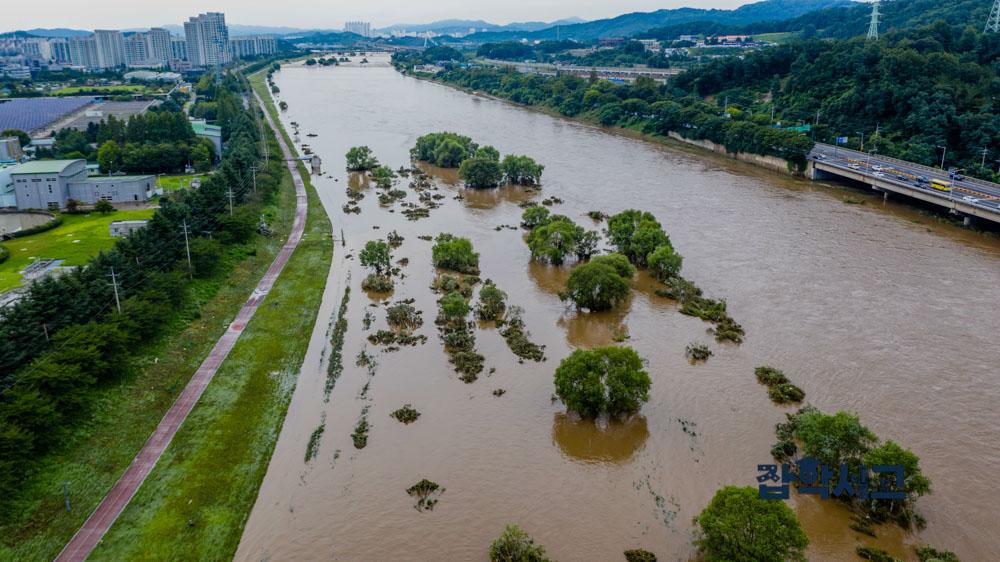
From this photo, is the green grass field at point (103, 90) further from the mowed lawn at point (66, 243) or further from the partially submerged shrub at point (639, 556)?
the partially submerged shrub at point (639, 556)

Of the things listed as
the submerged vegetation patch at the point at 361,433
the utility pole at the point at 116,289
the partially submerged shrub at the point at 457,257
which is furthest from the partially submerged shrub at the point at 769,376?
the utility pole at the point at 116,289

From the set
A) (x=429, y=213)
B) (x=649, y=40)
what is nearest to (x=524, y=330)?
(x=429, y=213)

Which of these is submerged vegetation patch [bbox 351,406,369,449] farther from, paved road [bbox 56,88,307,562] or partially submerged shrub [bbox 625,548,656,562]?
partially submerged shrub [bbox 625,548,656,562]

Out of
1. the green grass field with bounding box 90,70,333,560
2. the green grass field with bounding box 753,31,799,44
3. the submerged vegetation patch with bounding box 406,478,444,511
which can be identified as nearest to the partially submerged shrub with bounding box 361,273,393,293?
the green grass field with bounding box 90,70,333,560

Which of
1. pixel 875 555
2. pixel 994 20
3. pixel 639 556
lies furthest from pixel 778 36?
pixel 639 556

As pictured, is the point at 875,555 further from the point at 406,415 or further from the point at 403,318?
the point at 403,318

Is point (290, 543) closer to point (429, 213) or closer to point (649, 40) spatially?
point (429, 213)
